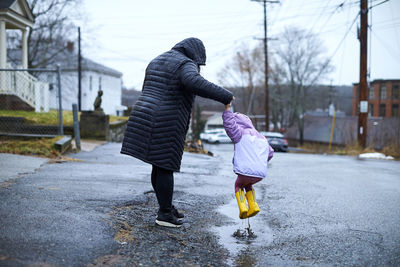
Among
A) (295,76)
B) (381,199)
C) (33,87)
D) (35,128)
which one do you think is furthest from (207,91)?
(295,76)

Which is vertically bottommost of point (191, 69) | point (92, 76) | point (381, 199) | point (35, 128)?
point (381, 199)

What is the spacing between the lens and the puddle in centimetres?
351

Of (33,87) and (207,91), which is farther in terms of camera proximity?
(33,87)

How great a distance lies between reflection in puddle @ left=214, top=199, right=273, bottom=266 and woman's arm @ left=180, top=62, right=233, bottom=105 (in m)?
1.25

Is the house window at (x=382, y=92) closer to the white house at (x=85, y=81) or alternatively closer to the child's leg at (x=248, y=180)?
the white house at (x=85, y=81)

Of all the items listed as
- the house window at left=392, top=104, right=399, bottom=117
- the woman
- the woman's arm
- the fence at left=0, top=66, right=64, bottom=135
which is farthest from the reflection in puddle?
the house window at left=392, top=104, right=399, bottom=117

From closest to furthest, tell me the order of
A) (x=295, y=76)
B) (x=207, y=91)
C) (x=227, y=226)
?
1. (x=207, y=91)
2. (x=227, y=226)
3. (x=295, y=76)

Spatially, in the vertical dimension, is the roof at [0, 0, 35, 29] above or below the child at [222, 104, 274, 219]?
above

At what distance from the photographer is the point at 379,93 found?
201 feet

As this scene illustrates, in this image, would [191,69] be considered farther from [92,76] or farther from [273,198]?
[92,76]

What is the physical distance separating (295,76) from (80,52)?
3272cm

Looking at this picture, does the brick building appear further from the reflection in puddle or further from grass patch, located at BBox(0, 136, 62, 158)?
the reflection in puddle

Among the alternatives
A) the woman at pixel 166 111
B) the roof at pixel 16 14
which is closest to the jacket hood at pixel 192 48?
the woman at pixel 166 111

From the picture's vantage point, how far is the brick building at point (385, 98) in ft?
194
